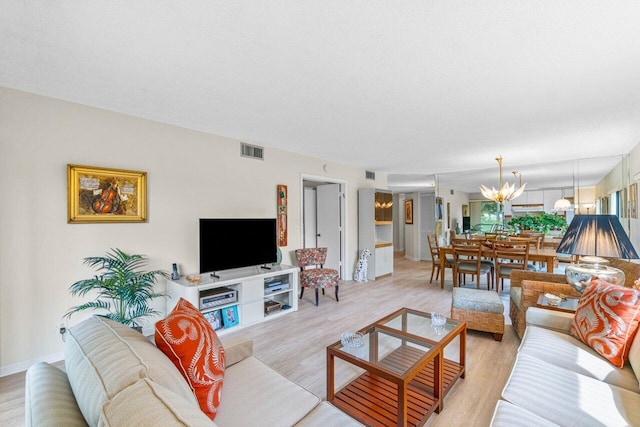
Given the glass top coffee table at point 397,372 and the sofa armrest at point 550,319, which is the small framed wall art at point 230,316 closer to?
the glass top coffee table at point 397,372

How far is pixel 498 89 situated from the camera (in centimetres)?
239

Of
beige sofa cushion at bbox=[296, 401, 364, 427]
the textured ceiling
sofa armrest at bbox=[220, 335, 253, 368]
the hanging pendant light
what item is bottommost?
beige sofa cushion at bbox=[296, 401, 364, 427]

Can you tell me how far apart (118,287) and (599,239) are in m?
4.16

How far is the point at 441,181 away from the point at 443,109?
4615 mm

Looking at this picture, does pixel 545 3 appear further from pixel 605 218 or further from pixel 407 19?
pixel 605 218

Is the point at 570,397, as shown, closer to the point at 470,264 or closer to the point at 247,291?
the point at 247,291

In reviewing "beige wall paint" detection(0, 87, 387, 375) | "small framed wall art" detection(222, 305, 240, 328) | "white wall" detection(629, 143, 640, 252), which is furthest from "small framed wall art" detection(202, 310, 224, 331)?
"white wall" detection(629, 143, 640, 252)

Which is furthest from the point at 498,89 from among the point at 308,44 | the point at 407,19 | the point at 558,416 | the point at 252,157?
the point at 252,157

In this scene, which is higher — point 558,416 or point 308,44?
point 308,44

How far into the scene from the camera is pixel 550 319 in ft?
7.38

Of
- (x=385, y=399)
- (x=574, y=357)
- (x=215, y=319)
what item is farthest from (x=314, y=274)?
(x=574, y=357)

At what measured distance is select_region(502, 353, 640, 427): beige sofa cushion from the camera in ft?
4.22

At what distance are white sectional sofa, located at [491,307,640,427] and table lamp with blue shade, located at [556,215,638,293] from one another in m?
0.67

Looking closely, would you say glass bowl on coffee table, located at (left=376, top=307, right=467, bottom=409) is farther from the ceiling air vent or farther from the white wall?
the white wall
